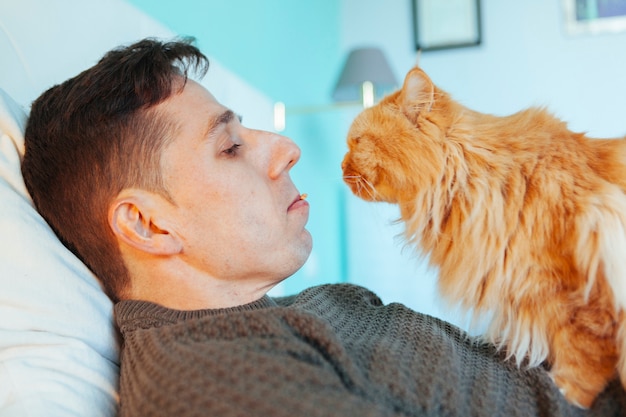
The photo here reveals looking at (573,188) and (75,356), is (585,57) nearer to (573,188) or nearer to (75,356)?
(573,188)

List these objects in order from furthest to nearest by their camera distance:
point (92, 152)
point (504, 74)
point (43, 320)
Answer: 1. point (504, 74)
2. point (92, 152)
3. point (43, 320)

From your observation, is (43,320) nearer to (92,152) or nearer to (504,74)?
(92,152)

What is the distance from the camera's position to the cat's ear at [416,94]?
1.14m

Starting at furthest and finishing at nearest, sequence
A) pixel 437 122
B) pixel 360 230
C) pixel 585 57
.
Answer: pixel 360 230 < pixel 585 57 < pixel 437 122

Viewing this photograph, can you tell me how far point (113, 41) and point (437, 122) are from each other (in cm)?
79

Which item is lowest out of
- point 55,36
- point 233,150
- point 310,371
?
point 310,371

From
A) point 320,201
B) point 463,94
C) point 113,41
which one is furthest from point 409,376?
point 463,94

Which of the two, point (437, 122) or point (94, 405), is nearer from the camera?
point (94, 405)

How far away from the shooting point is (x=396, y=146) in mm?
1202

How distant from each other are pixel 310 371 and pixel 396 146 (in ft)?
2.02

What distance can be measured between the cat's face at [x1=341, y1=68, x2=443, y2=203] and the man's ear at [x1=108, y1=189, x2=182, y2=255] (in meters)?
0.47

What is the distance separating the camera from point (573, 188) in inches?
37.8

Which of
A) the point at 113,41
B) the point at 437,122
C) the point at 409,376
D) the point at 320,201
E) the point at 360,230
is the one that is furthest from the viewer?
the point at 360,230

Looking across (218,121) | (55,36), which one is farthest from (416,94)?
(55,36)
